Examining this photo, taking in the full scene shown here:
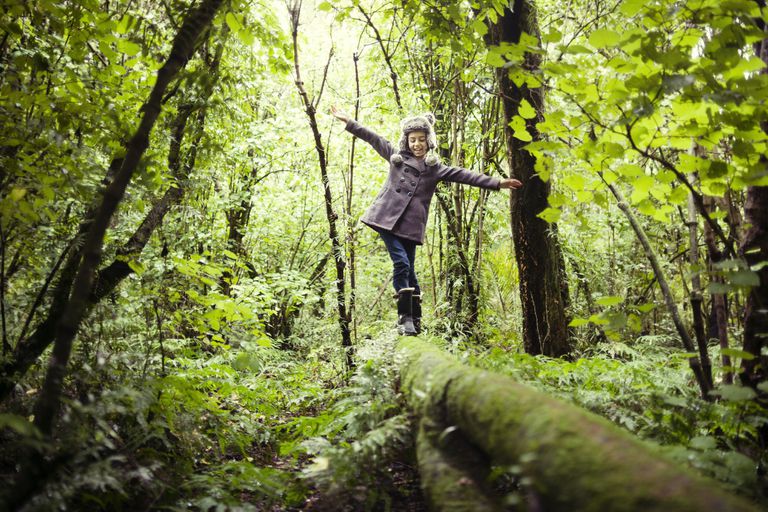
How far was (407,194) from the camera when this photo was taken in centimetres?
607

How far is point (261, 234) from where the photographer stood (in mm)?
12367

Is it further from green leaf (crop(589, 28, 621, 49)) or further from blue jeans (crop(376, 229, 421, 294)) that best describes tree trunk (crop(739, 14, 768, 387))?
blue jeans (crop(376, 229, 421, 294))

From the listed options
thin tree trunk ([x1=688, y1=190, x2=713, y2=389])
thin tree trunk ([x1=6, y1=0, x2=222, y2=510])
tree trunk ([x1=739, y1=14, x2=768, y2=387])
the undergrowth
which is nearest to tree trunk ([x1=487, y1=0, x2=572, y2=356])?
the undergrowth

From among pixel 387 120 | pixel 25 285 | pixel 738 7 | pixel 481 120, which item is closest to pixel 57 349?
pixel 25 285

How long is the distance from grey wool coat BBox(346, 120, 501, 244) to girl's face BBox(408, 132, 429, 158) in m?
0.08

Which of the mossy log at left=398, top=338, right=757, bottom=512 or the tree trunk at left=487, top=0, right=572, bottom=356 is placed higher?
the tree trunk at left=487, top=0, right=572, bottom=356

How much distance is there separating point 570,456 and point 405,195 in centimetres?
480

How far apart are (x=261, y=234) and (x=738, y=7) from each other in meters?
11.3

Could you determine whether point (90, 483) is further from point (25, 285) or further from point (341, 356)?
point (341, 356)

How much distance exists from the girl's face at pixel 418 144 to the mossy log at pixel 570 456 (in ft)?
14.1

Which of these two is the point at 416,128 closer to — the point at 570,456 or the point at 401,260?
the point at 401,260

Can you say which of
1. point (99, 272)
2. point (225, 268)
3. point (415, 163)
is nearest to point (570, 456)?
point (225, 268)

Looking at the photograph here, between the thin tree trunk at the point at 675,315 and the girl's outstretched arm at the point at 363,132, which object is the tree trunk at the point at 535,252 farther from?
the thin tree trunk at the point at 675,315

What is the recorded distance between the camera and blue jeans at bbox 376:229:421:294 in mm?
5891
